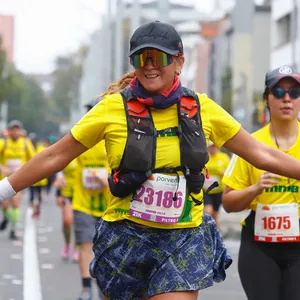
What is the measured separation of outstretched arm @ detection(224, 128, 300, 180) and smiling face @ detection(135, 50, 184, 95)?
0.44 metres

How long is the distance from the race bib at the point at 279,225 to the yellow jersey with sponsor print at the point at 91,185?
382 centimetres

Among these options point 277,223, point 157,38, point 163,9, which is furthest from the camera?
point 163,9

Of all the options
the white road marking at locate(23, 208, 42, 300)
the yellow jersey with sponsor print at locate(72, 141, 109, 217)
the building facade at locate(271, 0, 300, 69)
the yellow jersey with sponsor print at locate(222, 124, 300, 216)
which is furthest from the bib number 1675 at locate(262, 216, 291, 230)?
the building facade at locate(271, 0, 300, 69)

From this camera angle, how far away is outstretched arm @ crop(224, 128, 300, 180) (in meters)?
4.96

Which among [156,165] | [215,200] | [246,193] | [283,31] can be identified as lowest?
[215,200]

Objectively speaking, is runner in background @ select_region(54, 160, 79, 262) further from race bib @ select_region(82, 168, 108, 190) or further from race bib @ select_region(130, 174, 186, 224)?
race bib @ select_region(130, 174, 186, 224)

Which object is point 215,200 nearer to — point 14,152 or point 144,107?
point 14,152

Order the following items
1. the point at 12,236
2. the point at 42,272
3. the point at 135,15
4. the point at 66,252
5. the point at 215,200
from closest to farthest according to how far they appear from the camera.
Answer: the point at 42,272 < the point at 66,252 < the point at 215,200 < the point at 12,236 < the point at 135,15

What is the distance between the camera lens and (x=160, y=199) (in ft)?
15.9

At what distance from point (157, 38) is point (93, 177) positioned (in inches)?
196

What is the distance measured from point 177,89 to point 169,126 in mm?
183

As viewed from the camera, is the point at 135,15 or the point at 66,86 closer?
the point at 135,15

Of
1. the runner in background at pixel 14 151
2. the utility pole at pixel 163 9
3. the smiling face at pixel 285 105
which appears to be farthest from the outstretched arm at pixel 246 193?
the utility pole at pixel 163 9

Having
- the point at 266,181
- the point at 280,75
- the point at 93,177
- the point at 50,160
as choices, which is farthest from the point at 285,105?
the point at 93,177
